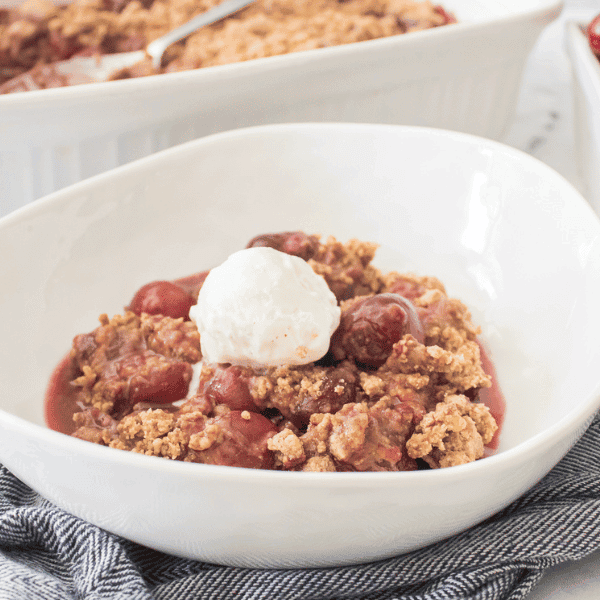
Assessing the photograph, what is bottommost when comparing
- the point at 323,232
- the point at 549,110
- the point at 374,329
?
the point at 549,110

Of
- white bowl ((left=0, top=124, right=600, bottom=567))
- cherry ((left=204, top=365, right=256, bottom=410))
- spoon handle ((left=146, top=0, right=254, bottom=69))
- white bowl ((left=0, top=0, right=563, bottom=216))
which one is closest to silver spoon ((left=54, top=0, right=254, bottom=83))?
spoon handle ((left=146, top=0, right=254, bottom=69))

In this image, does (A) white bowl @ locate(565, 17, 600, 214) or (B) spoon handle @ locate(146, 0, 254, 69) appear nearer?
(A) white bowl @ locate(565, 17, 600, 214)

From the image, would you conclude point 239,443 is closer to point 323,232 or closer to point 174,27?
point 323,232

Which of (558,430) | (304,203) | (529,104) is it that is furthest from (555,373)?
(529,104)

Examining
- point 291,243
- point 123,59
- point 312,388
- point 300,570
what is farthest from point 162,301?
point 123,59

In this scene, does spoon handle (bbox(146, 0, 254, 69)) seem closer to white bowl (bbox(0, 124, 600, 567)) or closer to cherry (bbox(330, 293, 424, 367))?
white bowl (bbox(0, 124, 600, 567))

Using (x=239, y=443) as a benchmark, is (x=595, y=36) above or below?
above
